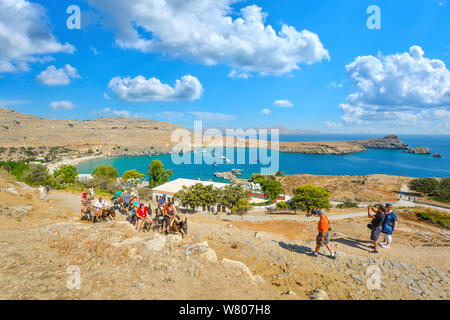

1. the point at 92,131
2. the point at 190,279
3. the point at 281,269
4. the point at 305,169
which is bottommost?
the point at 305,169

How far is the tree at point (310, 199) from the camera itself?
30766 mm

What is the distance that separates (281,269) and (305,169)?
12491 centimetres

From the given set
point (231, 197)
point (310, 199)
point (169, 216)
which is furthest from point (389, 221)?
point (310, 199)

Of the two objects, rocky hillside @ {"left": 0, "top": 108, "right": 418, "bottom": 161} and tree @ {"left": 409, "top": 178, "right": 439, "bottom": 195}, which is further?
rocky hillside @ {"left": 0, "top": 108, "right": 418, "bottom": 161}

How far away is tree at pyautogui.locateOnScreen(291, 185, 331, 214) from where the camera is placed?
1211 inches

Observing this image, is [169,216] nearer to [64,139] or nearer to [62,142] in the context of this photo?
[62,142]

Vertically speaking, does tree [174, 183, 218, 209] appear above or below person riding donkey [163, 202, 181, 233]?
below

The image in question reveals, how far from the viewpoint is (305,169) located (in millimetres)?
123000

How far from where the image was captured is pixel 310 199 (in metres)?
31.0

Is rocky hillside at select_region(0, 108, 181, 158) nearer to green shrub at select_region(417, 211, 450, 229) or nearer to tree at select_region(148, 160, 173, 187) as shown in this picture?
tree at select_region(148, 160, 173, 187)

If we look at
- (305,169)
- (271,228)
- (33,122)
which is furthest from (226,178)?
(33,122)

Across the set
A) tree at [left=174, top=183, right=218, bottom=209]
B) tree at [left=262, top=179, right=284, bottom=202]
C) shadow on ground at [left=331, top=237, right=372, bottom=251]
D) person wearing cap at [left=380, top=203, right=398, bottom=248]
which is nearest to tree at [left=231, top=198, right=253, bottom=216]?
tree at [left=174, top=183, right=218, bottom=209]
